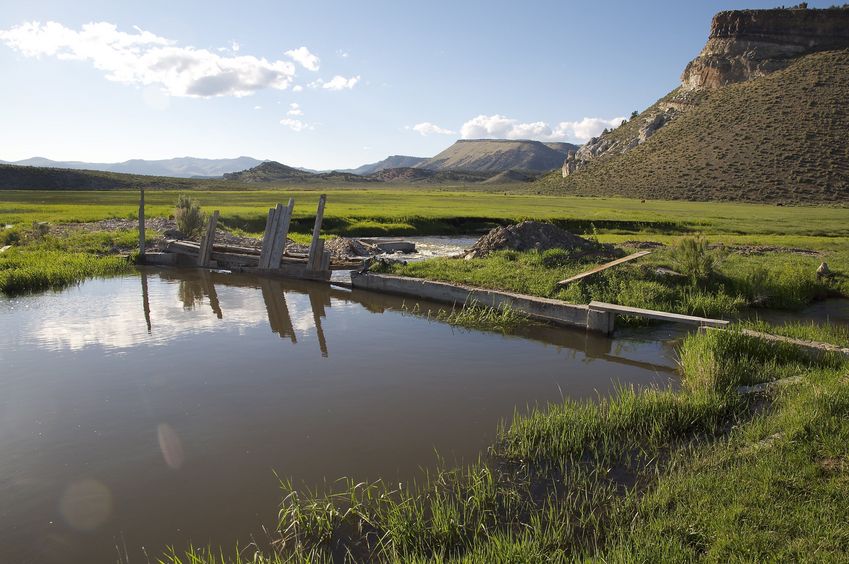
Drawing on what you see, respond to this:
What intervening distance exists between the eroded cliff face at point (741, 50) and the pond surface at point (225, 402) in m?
91.0

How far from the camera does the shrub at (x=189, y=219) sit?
82.7 feet

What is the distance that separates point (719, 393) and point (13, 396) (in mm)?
9333

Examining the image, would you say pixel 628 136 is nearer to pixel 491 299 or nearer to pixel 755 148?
pixel 755 148

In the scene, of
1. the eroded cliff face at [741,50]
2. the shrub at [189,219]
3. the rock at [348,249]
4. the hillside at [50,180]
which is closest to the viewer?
the rock at [348,249]

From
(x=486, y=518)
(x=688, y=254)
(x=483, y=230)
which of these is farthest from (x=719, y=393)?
(x=483, y=230)

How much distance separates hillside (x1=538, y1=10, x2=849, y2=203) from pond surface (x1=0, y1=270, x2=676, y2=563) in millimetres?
59453

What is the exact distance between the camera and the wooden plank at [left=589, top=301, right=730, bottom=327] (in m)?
10.8

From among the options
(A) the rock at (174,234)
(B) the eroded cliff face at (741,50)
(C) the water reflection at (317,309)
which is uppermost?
(B) the eroded cliff face at (741,50)

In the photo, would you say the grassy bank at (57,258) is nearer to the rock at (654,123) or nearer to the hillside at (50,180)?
the hillside at (50,180)

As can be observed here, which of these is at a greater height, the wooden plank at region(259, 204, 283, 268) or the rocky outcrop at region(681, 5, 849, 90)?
the rocky outcrop at region(681, 5, 849, 90)

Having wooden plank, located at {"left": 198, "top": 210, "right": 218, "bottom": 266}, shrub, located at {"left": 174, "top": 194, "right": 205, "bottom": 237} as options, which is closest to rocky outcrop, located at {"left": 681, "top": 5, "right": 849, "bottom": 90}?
shrub, located at {"left": 174, "top": 194, "right": 205, "bottom": 237}

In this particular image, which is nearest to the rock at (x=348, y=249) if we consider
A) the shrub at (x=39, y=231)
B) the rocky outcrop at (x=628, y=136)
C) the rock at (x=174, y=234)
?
the rock at (x=174, y=234)

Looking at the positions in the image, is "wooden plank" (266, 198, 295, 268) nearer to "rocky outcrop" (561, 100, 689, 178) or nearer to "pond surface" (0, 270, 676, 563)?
"pond surface" (0, 270, 676, 563)

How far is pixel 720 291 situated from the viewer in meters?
13.8
